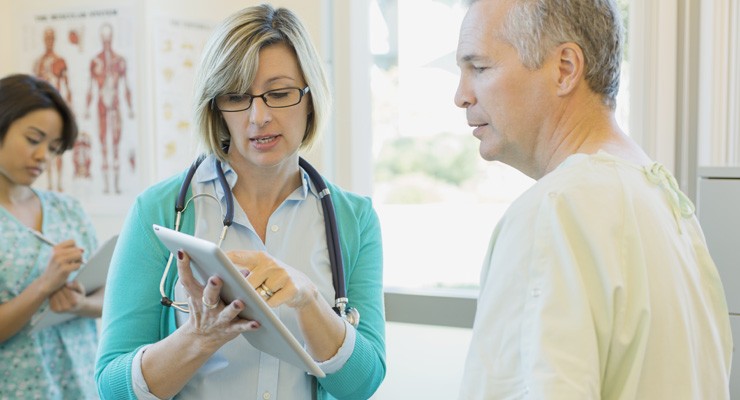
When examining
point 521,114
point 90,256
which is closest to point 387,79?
point 90,256

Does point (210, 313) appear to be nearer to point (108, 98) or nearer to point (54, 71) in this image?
point (108, 98)

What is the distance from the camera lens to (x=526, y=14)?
39.7 inches

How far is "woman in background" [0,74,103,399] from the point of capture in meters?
2.14

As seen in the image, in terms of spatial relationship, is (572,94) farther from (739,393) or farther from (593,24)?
(739,393)

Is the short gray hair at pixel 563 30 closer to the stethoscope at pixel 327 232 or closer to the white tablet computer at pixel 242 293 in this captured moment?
the white tablet computer at pixel 242 293

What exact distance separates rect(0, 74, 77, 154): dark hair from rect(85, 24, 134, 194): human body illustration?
0.63 m

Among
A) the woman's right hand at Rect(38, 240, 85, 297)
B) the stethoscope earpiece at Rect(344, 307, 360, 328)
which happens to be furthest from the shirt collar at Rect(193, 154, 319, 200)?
the woman's right hand at Rect(38, 240, 85, 297)

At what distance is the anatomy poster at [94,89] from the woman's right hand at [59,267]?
864 millimetres

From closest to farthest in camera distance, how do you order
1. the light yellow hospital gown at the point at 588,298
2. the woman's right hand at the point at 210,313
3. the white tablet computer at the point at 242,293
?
the light yellow hospital gown at the point at 588,298 → the white tablet computer at the point at 242,293 → the woman's right hand at the point at 210,313

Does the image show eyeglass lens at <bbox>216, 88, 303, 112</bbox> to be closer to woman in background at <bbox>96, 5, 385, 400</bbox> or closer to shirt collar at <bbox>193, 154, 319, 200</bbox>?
woman in background at <bbox>96, 5, 385, 400</bbox>

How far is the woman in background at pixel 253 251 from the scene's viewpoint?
136 centimetres

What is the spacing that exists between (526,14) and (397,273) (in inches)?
77.5

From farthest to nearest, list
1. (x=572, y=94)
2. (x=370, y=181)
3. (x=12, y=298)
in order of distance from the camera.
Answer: (x=370, y=181) < (x=12, y=298) < (x=572, y=94)

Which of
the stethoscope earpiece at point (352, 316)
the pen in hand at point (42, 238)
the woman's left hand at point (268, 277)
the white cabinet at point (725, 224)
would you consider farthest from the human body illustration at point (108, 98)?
the white cabinet at point (725, 224)
